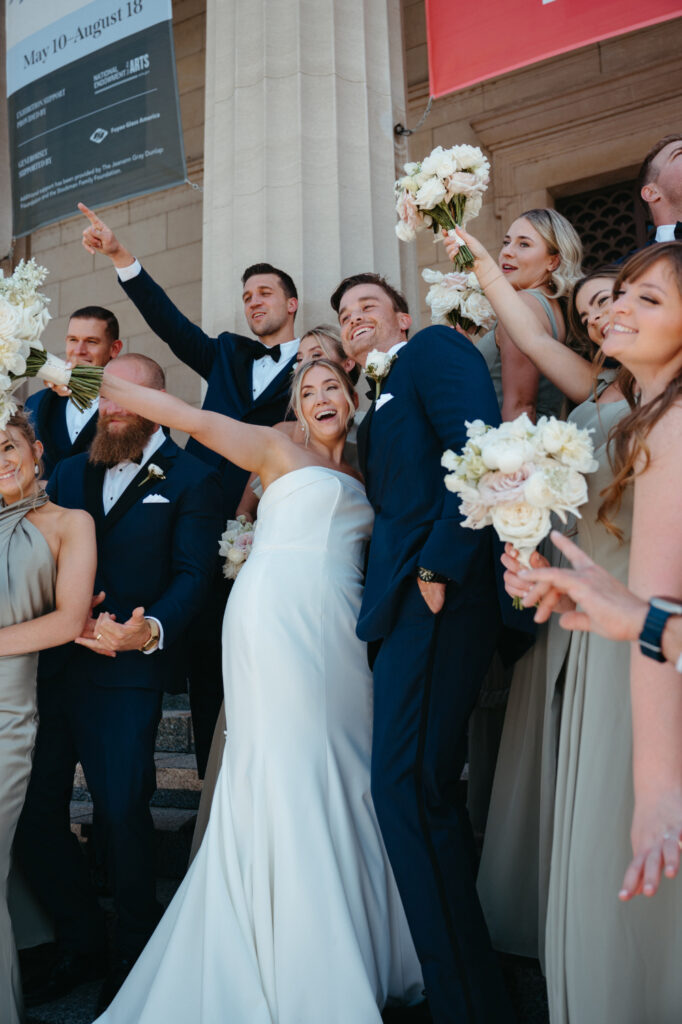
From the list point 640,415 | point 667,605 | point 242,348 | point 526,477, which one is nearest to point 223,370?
point 242,348

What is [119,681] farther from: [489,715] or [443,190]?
[443,190]

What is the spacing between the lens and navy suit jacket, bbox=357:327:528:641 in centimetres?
273

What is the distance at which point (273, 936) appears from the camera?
281 cm

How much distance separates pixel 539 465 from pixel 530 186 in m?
6.88

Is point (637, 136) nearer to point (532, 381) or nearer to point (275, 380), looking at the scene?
point (275, 380)

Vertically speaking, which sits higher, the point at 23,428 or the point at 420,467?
the point at 23,428

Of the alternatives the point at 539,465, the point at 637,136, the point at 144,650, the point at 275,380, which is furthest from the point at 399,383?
the point at 637,136

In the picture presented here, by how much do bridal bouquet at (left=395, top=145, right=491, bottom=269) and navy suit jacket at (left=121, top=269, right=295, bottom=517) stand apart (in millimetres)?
1571

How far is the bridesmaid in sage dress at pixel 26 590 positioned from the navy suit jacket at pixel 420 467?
1.23 metres

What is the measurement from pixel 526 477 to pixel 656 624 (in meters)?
0.54

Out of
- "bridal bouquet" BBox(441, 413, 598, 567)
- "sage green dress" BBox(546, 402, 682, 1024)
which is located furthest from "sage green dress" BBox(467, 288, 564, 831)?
"bridal bouquet" BBox(441, 413, 598, 567)

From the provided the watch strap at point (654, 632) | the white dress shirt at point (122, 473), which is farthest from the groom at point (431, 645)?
the white dress shirt at point (122, 473)

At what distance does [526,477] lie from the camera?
7.04 ft

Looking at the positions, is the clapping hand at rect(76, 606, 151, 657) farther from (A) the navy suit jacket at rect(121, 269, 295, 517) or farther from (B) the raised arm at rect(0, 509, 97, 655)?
(A) the navy suit jacket at rect(121, 269, 295, 517)
